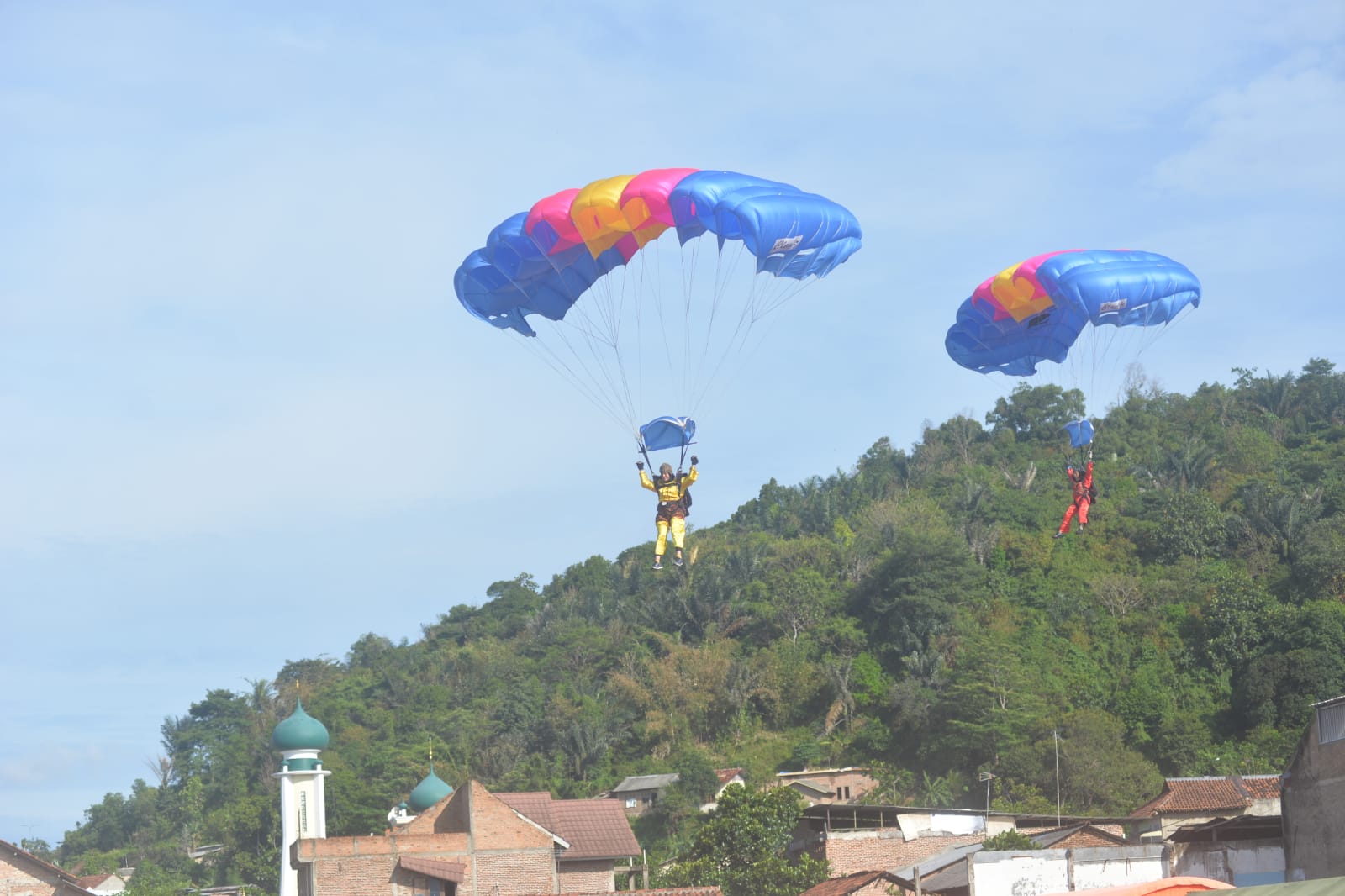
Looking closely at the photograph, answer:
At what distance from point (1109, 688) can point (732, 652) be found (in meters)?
15.0

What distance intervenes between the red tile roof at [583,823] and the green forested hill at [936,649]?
7936 mm

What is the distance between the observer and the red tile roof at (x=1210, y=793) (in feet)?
108

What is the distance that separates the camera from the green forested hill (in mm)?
46562

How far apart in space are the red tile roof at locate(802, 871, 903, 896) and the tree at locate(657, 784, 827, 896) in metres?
2.02

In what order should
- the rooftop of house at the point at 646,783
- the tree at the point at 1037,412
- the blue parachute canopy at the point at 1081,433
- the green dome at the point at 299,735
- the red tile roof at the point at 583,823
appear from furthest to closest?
1. the tree at the point at 1037,412
2. the rooftop of house at the point at 646,783
3. the green dome at the point at 299,735
4. the red tile roof at the point at 583,823
5. the blue parachute canopy at the point at 1081,433

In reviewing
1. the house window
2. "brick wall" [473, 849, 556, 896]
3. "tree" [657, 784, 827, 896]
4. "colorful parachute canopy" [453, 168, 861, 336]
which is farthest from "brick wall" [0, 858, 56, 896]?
the house window

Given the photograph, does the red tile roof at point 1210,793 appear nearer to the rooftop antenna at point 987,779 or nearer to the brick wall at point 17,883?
the rooftop antenna at point 987,779

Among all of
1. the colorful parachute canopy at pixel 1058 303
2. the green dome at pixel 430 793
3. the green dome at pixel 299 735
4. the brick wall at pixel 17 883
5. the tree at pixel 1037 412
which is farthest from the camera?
the tree at pixel 1037 412

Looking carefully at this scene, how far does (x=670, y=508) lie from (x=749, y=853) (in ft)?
29.2

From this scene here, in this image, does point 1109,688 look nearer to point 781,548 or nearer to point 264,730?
point 781,548

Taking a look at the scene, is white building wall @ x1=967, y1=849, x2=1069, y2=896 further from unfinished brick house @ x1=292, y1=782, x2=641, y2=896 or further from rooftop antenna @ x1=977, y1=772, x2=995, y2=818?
rooftop antenna @ x1=977, y1=772, x2=995, y2=818

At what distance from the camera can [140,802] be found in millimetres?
81562

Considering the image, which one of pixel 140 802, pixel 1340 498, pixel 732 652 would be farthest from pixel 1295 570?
pixel 140 802

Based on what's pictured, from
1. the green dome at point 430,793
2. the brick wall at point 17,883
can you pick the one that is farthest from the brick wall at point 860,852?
the brick wall at point 17,883
